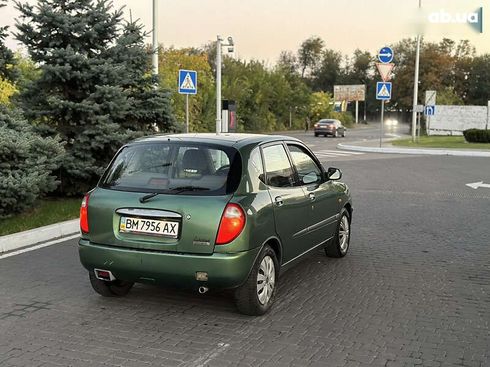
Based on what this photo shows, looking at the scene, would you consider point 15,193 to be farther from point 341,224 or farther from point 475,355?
point 475,355

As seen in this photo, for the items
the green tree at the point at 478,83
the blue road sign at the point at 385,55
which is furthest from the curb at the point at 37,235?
the green tree at the point at 478,83

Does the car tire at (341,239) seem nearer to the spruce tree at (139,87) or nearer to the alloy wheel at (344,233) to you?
the alloy wheel at (344,233)

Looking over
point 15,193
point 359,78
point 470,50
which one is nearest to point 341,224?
point 15,193

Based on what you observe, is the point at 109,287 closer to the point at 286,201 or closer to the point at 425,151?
the point at 286,201

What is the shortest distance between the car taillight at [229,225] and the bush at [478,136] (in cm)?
2983

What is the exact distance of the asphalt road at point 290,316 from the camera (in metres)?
3.97

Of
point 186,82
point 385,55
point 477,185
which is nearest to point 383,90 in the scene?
point 385,55

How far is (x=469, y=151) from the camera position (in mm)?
26016

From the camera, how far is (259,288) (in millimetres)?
4832

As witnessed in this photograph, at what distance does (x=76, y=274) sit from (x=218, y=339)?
7.91 feet

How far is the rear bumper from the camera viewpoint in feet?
14.6

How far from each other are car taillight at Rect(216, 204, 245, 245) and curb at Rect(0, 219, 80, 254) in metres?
3.81

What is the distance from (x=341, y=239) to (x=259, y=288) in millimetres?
2356

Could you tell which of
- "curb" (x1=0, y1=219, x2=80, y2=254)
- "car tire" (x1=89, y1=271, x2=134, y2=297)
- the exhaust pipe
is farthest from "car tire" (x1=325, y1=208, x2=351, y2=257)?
"curb" (x1=0, y1=219, x2=80, y2=254)
